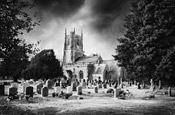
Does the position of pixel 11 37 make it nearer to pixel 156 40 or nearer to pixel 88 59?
pixel 156 40

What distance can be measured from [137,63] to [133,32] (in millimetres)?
3851

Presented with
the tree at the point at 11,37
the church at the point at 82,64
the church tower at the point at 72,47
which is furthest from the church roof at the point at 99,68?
the tree at the point at 11,37

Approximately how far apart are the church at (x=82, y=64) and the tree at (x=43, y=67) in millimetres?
26271

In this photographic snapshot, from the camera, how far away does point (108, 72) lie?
70.6 metres

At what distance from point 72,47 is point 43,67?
47.3 metres

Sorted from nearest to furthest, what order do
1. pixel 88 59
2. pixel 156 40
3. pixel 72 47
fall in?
pixel 156 40, pixel 88 59, pixel 72 47

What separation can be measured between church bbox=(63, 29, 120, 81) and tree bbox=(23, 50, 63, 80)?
26.3 m

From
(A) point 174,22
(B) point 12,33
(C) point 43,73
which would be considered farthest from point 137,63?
(C) point 43,73

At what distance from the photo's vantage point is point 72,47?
8844 centimetres

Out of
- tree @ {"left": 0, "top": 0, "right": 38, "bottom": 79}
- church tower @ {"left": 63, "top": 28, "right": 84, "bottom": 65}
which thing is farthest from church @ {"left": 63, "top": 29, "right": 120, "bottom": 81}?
tree @ {"left": 0, "top": 0, "right": 38, "bottom": 79}

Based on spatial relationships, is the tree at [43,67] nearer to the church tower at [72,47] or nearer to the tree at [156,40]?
the tree at [156,40]

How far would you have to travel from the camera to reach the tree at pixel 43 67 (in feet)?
137

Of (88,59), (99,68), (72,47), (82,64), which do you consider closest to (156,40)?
(99,68)

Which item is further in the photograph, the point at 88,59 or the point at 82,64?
the point at 88,59
